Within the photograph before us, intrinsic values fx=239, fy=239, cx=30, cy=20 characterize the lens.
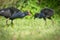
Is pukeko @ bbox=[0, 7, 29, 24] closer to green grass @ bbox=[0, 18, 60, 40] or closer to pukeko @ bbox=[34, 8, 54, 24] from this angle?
green grass @ bbox=[0, 18, 60, 40]

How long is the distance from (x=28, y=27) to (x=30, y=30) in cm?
8

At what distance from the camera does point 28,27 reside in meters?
2.94

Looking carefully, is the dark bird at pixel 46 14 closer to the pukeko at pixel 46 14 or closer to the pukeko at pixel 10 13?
the pukeko at pixel 46 14

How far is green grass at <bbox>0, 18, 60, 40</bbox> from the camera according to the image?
2754 mm

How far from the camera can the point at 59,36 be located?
282cm

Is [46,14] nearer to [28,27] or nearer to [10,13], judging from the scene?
[28,27]

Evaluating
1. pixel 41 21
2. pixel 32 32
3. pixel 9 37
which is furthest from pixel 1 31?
pixel 41 21

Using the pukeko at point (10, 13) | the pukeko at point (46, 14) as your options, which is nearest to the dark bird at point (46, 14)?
the pukeko at point (46, 14)

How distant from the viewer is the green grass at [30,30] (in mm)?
2754

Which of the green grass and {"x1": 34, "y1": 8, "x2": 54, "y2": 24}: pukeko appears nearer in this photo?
the green grass

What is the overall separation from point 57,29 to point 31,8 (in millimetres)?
613

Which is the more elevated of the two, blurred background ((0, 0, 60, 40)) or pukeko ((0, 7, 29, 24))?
pukeko ((0, 7, 29, 24))

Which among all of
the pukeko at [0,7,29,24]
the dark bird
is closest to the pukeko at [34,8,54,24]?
the dark bird

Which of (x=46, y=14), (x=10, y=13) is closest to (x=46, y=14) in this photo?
(x=46, y=14)
